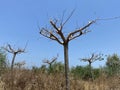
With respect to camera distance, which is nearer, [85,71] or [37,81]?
[37,81]

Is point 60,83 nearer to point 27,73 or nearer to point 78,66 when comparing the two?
point 27,73

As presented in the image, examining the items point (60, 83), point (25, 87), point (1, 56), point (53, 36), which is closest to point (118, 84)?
point (60, 83)

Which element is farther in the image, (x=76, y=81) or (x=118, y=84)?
(x=118, y=84)

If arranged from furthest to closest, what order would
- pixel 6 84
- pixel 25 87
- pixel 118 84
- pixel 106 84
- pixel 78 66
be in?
pixel 78 66, pixel 118 84, pixel 106 84, pixel 25 87, pixel 6 84

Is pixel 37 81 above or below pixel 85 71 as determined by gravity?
below

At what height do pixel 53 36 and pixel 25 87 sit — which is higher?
pixel 53 36

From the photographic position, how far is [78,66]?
50.2m

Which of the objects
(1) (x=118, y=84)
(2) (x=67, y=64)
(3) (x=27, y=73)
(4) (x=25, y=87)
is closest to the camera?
(2) (x=67, y=64)

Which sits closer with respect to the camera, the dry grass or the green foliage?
the dry grass

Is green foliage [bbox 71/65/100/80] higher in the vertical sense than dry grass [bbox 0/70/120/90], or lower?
higher

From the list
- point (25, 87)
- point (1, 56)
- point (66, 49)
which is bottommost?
point (25, 87)

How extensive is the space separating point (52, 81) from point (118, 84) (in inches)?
288

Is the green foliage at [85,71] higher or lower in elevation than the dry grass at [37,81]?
higher

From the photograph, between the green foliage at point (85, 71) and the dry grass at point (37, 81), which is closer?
the dry grass at point (37, 81)
